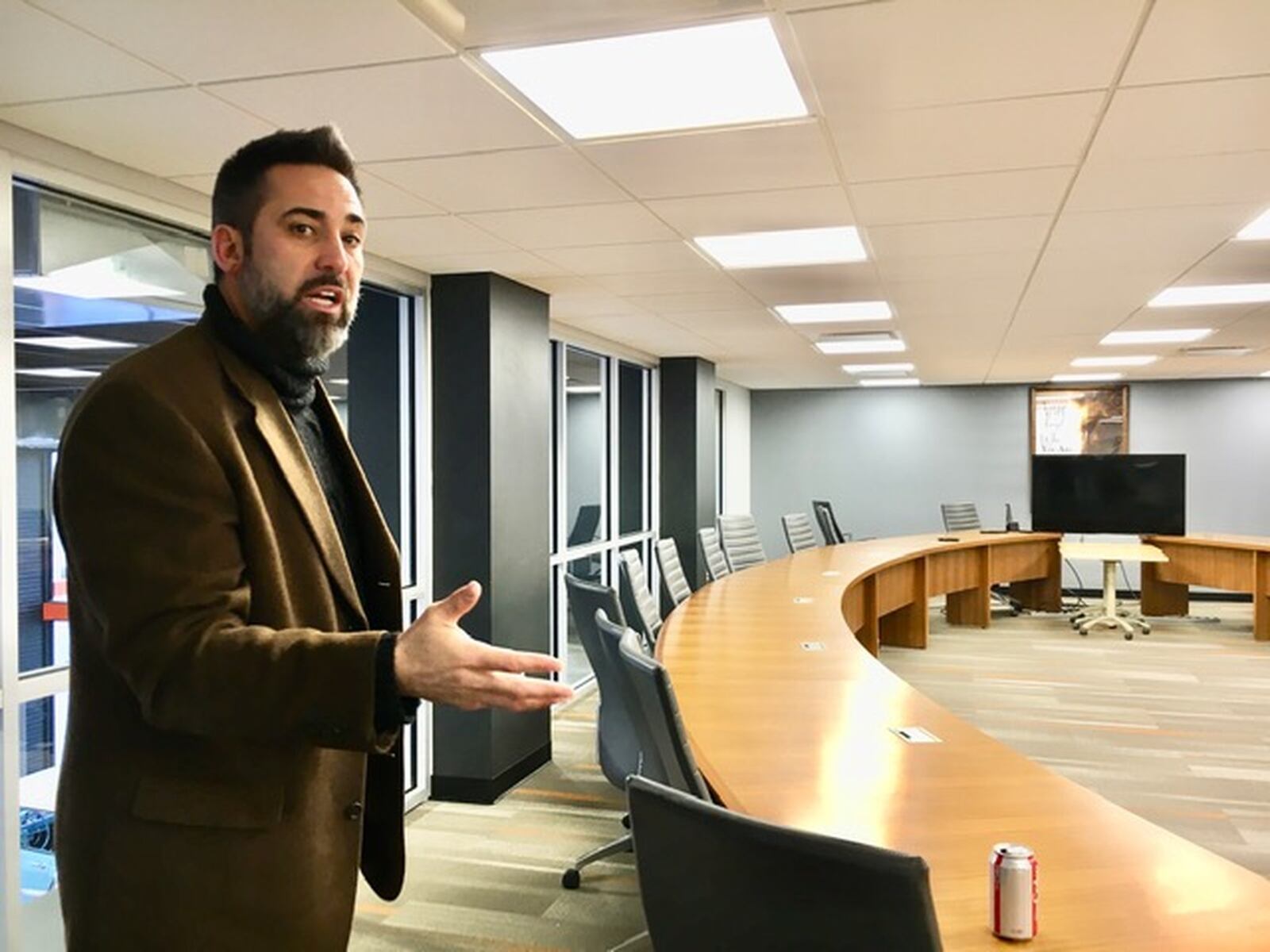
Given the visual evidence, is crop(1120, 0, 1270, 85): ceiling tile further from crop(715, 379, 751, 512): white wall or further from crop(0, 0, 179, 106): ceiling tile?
crop(715, 379, 751, 512): white wall

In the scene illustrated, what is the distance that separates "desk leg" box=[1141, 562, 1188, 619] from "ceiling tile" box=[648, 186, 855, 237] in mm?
6973

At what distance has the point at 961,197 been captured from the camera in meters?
2.99

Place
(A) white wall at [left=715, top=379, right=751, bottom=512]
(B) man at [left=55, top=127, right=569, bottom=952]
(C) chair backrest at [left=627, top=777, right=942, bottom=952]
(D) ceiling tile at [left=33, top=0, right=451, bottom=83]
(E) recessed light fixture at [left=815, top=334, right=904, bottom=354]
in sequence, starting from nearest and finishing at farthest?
(C) chair backrest at [left=627, top=777, right=942, bottom=952] → (B) man at [left=55, top=127, right=569, bottom=952] → (D) ceiling tile at [left=33, top=0, right=451, bottom=83] → (E) recessed light fixture at [left=815, top=334, right=904, bottom=354] → (A) white wall at [left=715, top=379, right=751, bottom=512]

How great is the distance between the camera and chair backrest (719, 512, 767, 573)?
6.52 m

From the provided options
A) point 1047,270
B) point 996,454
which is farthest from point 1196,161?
point 996,454

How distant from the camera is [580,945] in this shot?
293cm

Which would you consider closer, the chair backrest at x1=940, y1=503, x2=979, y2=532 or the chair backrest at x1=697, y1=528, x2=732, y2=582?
the chair backrest at x1=697, y1=528, x2=732, y2=582

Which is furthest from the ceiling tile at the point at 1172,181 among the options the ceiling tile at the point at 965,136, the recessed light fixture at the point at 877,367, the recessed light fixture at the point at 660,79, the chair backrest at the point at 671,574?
the recessed light fixture at the point at 877,367

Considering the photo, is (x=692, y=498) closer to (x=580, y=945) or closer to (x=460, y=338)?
(x=460, y=338)

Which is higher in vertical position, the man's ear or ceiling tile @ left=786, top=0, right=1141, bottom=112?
ceiling tile @ left=786, top=0, right=1141, bottom=112

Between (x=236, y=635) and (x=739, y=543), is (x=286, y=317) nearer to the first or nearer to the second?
(x=236, y=635)

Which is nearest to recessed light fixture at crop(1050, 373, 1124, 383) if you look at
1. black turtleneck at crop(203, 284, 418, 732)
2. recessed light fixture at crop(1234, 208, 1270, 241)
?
recessed light fixture at crop(1234, 208, 1270, 241)

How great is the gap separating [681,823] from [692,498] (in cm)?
698

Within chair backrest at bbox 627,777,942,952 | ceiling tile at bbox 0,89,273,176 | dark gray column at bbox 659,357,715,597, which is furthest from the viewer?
dark gray column at bbox 659,357,715,597
